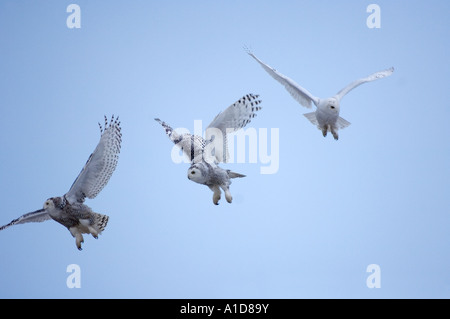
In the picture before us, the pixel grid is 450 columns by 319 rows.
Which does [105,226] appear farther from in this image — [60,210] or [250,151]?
[250,151]

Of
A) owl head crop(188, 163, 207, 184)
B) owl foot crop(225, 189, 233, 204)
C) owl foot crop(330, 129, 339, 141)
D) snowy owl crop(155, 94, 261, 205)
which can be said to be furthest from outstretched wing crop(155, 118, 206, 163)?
owl foot crop(330, 129, 339, 141)

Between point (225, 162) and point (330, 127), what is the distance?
1828mm

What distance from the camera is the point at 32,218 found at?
12062mm

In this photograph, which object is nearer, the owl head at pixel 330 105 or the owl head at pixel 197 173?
the owl head at pixel 197 173

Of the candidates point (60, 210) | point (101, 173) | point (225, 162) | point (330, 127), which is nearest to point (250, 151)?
point (225, 162)

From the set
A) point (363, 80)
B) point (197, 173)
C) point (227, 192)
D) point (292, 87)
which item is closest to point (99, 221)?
point (197, 173)

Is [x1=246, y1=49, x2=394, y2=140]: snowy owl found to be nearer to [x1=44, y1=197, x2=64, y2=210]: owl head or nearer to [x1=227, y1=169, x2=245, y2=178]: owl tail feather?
[x1=227, y1=169, x2=245, y2=178]: owl tail feather

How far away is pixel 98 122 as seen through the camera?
1161cm

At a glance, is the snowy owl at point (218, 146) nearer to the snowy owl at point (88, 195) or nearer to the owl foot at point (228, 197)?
the owl foot at point (228, 197)

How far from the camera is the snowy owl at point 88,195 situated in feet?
38.2

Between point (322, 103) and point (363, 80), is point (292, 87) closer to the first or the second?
point (322, 103)

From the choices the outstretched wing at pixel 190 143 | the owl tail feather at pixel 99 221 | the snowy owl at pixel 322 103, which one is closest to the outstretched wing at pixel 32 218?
the owl tail feather at pixel 99 221

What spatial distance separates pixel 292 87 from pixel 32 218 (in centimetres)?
471

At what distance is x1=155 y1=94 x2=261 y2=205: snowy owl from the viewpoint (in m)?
11.7
